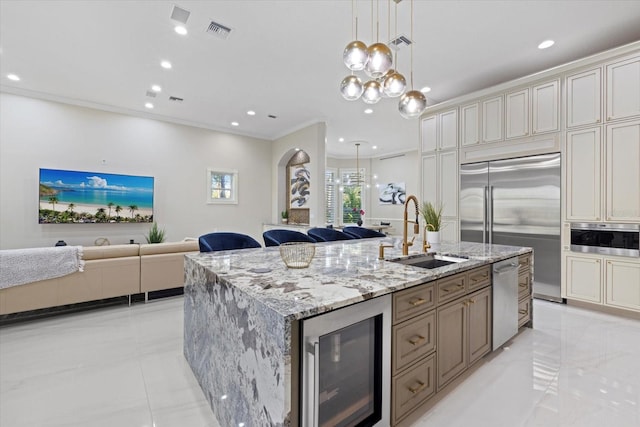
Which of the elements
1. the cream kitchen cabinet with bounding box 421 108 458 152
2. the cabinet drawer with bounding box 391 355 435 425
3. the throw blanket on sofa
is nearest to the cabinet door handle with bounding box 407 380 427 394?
the cabinet drawer with bounding box 391 355 435 425

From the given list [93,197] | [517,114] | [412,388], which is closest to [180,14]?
[412,388]

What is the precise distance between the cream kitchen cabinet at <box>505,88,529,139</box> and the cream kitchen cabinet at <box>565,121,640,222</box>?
21.8 inches

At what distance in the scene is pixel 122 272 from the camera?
3.57 m

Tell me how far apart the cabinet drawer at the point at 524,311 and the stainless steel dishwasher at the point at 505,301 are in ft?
0.71

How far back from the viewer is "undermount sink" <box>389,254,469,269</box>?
2.28m

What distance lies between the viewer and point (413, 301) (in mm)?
1572

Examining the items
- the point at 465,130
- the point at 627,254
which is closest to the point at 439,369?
the point at 627,254

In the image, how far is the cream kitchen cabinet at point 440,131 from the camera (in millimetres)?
4852

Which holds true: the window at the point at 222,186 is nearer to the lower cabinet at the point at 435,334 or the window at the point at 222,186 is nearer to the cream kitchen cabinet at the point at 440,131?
the cream kitchen cabinet at the point at 440,131

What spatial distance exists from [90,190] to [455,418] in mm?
6539

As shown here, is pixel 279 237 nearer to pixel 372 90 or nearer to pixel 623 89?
pixel 372 90

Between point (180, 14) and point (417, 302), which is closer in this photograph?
point (417, 302)

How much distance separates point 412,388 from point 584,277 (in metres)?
3.41

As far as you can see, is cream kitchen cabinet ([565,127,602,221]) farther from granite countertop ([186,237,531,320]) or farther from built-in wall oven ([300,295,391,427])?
built-in wall oven ([300,295,391,427])
